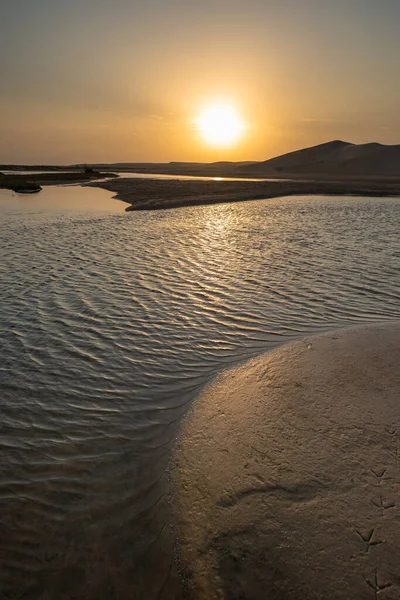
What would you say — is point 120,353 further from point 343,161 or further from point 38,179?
point 343,161

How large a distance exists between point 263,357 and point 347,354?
149 cm

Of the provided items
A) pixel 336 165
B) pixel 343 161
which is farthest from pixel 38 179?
pixel 343 161

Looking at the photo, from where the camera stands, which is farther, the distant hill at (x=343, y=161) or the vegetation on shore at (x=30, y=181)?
the distant hill at (x=343, y=161)

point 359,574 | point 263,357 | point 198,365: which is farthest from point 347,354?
point 359,574

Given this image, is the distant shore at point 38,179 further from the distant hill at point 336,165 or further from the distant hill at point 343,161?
the distant hill at point 343,161

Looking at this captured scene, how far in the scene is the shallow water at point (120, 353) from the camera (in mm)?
3650

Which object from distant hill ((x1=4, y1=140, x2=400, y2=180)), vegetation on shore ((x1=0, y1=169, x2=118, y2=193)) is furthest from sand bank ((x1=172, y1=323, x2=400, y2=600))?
distant hill ((x1=4, y1=140, x2=400, y2=180))

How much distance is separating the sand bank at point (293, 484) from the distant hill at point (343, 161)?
107m

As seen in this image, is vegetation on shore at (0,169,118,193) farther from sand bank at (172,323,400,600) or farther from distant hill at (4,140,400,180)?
distant hill at (4,140,400,180)

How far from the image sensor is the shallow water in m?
3.65

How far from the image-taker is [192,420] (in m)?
5.39

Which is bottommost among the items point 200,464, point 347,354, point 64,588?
point 64,588

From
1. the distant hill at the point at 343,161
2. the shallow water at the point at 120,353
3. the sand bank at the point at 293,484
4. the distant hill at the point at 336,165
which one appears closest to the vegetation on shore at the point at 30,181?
the shallow water at the point at 120,353

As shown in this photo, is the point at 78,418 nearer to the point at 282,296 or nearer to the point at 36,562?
the point at 36,562
